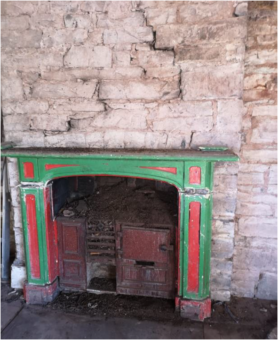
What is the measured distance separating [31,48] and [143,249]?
6.99 ft

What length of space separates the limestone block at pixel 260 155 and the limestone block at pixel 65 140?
1.52m

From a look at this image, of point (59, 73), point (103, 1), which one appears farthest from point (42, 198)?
point (103, 1)

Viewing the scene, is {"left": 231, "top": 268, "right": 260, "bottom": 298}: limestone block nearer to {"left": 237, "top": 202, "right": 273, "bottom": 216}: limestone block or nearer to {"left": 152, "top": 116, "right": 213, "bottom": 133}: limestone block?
{"left": 237, "top": 202, "right": 273, "bottom": 216}: limestone block

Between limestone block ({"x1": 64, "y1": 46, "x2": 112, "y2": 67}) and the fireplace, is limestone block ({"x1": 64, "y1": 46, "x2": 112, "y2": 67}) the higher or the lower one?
the higher one

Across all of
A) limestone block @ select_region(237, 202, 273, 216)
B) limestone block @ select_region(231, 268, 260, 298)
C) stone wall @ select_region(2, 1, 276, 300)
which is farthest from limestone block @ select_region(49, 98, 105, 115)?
limestone block @ select_region(231, 268, 260, 298)

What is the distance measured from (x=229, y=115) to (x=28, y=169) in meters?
1.86

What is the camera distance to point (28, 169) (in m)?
2.85

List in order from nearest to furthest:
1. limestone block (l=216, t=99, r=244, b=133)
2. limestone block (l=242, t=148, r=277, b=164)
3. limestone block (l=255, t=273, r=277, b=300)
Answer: limestone block (l=216, t=99, r=244, b=133), limestone block (l=242, t=148, r=277, b=164), limestone block (l=255, t=273, r=277, b=300)

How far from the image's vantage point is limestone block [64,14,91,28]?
8.95 ft

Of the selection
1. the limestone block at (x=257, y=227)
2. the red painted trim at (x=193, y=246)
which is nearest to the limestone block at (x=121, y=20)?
the red painted trim at (x=193, y=246)

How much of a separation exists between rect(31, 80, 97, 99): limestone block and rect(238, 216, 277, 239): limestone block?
74.5 inches

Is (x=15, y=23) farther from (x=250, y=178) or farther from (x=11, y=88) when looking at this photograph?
(x=250, y=178)

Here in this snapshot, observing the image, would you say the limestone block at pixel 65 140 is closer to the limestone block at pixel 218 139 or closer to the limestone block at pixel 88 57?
the limestone block at pixel 88 57

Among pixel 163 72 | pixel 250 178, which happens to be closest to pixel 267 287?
pixel 250 178
